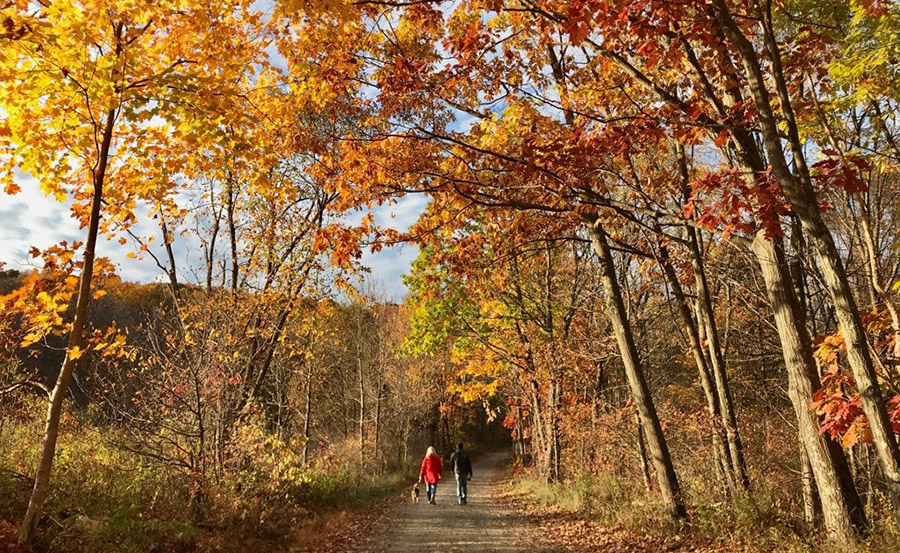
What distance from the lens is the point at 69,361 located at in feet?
15.1

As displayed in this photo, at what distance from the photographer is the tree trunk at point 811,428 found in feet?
16.0

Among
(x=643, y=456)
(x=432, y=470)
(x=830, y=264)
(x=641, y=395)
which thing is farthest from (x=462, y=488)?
(x=830, y=264)

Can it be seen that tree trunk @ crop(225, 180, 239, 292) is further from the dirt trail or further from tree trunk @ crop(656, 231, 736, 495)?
tree trunk @ crop(656, 231, 736, 495)

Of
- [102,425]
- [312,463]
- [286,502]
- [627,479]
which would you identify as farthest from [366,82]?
[627,479]

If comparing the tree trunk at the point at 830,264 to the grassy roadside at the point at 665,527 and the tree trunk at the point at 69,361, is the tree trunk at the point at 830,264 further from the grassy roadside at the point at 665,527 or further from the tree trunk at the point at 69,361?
the tree trunk at the point at 69,361

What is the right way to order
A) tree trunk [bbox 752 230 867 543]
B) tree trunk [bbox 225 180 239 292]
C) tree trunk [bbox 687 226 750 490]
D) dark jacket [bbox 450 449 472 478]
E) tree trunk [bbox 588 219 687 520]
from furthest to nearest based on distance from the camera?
dark jacket [bbox 450 449 472 478] < tree trunk [bbox 225 180 239 292] < tree trunk [bbox 588 219 687 520] < tree trunk [bbox 687 226 750 490] < tree trunk [bbox 752 230 867 543]

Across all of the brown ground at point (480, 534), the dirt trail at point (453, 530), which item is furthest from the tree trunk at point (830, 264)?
the dirt trail at point (453, 530)

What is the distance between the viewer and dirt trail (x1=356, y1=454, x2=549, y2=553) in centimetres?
836

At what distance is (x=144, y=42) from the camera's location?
4832 mm

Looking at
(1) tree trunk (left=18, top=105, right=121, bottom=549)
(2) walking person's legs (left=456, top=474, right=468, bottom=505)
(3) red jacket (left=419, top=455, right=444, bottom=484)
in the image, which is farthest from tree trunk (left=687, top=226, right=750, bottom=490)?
(1) tree trunk (left=18, top=105, right=121, bottom=549)

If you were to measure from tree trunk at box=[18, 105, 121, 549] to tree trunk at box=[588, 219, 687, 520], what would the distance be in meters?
6.25

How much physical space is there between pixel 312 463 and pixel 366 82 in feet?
32.6

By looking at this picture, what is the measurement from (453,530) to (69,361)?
24.9ft

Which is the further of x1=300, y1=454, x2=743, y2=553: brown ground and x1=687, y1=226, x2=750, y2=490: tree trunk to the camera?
x1=300, y1=454, x2=743, y2=553: brown ground
